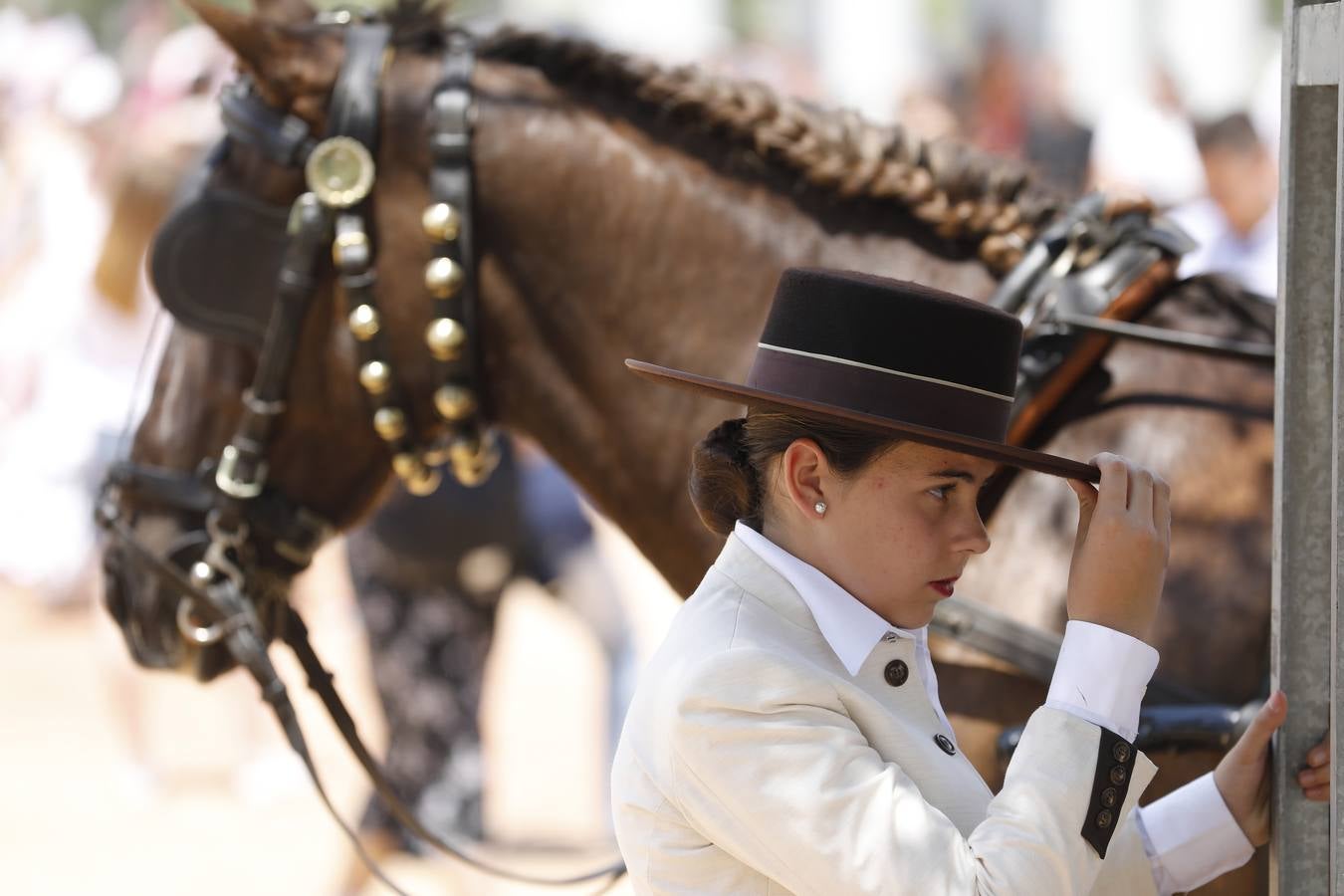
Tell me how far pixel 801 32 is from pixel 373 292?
12141mm

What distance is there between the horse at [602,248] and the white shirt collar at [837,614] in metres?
0.97

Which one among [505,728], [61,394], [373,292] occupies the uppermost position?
[373,292]

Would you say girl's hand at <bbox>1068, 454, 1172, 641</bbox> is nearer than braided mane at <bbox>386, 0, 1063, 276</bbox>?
Yes

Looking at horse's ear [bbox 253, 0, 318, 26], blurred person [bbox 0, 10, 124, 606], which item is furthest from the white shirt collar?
blurred person [bbox 0, 10, 124, 606]

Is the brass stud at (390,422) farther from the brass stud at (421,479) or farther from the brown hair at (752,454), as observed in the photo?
the brown hair at (752,454)

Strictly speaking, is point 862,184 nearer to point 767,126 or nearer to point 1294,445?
point 767,126

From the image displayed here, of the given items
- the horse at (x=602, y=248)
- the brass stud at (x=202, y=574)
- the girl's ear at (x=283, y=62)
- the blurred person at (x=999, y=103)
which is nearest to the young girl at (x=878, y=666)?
the horse at (x=602, y=248)

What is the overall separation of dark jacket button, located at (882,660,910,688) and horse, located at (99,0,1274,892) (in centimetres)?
95

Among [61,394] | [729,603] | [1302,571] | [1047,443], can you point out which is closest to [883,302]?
[729,603]

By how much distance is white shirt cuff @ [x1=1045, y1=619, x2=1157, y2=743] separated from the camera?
1311mm

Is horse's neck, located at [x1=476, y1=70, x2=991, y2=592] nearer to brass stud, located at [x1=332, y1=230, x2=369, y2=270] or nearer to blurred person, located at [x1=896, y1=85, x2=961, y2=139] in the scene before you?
brass stud, located at [x1=332, y1=230, x2=369, y2=270]

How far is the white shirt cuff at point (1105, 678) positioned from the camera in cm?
131

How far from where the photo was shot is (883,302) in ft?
4.60

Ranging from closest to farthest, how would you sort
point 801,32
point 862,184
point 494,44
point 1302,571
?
point 1302,571
point 862,184
point 494,44
point 801,32
